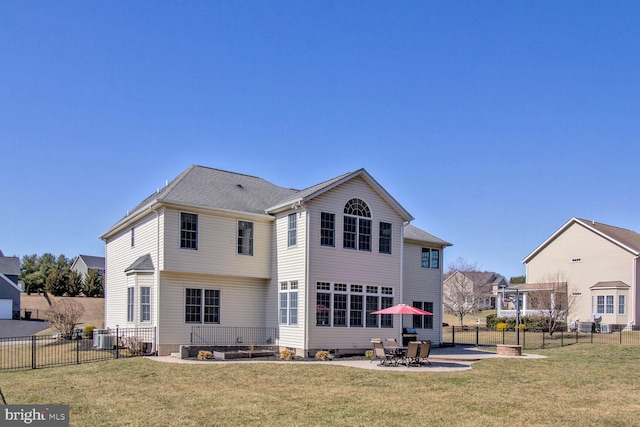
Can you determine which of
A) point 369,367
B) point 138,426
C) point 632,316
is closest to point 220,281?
point 369,367

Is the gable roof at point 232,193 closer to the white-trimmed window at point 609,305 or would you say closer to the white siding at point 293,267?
the white siding at point 293,267

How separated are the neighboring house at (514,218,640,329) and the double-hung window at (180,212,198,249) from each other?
29.0 m

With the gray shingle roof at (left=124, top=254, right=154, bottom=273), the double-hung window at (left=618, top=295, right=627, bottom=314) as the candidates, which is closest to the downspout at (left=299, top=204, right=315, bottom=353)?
the gray shingle roof at (left=124, top=254, right=154, bottom=273)

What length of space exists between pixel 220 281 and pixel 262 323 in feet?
9.32

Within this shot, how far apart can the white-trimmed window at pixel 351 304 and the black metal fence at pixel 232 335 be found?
2.66m

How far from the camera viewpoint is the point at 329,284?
76.2 ft

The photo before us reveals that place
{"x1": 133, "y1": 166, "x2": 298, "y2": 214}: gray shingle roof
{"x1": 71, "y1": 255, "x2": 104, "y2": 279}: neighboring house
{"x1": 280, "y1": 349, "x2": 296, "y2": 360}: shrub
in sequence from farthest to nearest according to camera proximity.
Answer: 1. {"x1": 71, "y1": 255, "x2": 104, "y2": 279}: neighboring house
2. {"x1": 133, "y1": 166, "x2": 298, "y2": 214}: gray shingle roof
3. {"x1": 280, "y1": 349, "x2": 296, "y2": 360}: shrub

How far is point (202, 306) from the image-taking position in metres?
23.3

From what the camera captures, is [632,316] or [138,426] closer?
[138,426]

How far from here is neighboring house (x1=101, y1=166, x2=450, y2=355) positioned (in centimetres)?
2255

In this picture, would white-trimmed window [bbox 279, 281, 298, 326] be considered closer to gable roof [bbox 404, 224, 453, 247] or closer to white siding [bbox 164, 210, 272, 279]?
white siding [bbox 164, 210, 272, 279]

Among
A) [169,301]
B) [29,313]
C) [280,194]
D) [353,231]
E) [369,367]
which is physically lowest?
[29,313]

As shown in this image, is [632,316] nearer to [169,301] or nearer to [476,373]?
[476,373]

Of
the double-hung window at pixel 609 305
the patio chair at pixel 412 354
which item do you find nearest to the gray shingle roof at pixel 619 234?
the double-hung window at pixel 609 305
